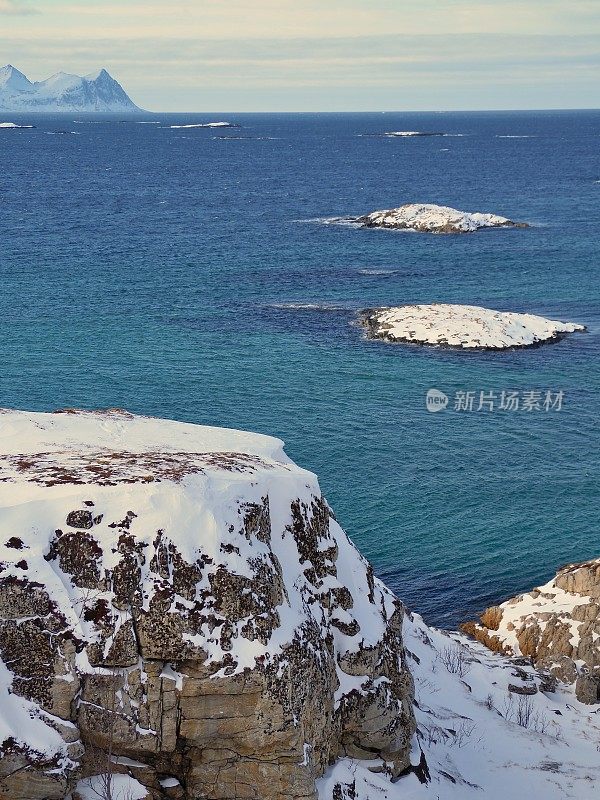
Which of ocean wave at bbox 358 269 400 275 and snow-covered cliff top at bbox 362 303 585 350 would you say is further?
ocean wave at bbox 358 269 400 275

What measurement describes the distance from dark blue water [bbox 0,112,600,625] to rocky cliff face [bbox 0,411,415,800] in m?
17.7

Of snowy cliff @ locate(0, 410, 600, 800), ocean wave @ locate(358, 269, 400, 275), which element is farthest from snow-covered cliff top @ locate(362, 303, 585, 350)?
snowy cliff @ locate(0, 410, 600, 800)

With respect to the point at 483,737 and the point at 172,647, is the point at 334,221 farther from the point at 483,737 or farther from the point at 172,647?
the point at 172,647

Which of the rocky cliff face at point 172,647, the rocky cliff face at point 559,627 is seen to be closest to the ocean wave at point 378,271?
the rocky cliff face at point 559,627

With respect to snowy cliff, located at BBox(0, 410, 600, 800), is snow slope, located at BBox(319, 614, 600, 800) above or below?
below

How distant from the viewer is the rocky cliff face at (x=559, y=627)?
36.0 meters

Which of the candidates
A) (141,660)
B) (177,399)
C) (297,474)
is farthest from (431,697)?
(177,399)

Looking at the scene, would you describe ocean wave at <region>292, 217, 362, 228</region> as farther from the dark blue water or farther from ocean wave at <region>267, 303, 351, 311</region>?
ocean wave at <region>267, 303, 351, 311</region>

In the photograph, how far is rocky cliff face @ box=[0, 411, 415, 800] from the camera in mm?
21734

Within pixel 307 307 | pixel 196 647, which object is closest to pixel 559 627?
pixel 196 647

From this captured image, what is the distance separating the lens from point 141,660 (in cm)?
2216

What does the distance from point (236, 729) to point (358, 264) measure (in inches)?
3599

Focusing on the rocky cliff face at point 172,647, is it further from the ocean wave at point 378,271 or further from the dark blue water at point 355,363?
the ocean wave at point 378,271

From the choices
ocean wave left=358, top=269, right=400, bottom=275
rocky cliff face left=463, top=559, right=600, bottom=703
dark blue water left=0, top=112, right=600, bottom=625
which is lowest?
rocky cliff face left=463, top=559, right=600, bottom=703
